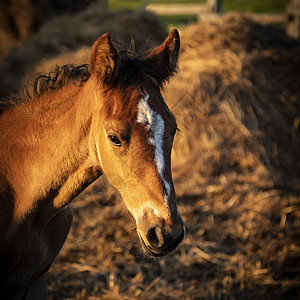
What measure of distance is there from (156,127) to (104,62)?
494 millimetres

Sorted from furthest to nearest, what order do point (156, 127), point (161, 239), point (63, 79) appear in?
point (63, 79), point (156, 127), point (161, 239)

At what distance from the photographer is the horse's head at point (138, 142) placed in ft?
5.62

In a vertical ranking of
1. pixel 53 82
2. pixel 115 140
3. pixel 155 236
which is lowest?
pixel 155 236

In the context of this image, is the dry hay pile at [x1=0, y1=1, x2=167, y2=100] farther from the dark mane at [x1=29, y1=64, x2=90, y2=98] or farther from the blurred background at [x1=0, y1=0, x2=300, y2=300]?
the dark mane at [x1=29, y1=64, x2=90, y2=98]

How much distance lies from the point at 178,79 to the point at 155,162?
4.52 m

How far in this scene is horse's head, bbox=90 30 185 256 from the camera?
5.62 ft

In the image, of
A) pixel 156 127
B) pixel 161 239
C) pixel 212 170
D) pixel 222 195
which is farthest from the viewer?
pixel 212 170

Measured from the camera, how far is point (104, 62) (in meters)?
1.86

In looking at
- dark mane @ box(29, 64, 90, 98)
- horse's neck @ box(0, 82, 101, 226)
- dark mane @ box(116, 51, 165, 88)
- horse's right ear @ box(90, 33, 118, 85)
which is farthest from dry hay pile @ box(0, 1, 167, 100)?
horse's right ear @ box(90, 33, 118, 85)

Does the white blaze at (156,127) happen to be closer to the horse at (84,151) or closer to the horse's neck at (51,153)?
the horse at (84,151)

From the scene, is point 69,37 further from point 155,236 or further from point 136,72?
point 155,236

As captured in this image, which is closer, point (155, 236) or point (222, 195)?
point (155, 236)

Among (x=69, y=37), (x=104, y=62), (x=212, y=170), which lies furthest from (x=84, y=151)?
(x=69, y=37)

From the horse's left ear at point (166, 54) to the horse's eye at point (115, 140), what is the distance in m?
0.60
